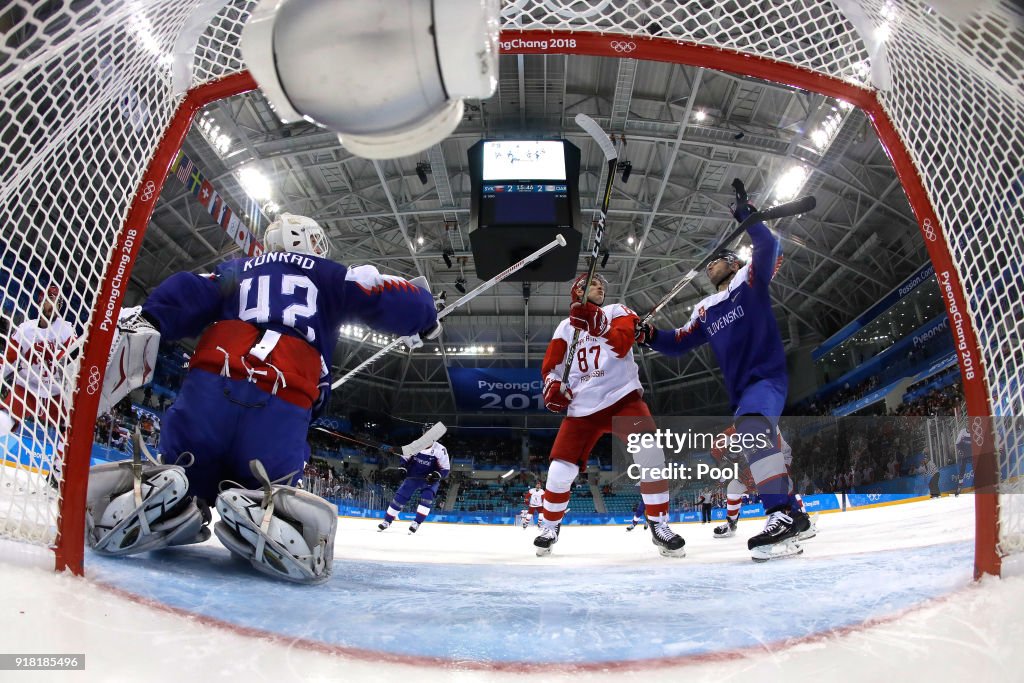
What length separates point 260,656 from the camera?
0.77 m

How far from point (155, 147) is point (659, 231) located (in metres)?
12.6

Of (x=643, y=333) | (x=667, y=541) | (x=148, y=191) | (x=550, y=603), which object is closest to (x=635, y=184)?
(x=643, y=333)

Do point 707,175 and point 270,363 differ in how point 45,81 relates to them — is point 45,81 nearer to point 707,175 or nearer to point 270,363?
point 270,363

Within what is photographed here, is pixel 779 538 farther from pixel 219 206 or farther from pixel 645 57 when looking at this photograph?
pixel 219 206

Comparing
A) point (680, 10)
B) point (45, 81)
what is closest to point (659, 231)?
point (680, 10)

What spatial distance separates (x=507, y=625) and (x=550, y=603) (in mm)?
245

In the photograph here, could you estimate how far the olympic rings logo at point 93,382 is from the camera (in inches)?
47.4

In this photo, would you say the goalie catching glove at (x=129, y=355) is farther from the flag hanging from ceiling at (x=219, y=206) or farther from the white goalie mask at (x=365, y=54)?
the flag hanging from ceiling at (x=219, y=206)

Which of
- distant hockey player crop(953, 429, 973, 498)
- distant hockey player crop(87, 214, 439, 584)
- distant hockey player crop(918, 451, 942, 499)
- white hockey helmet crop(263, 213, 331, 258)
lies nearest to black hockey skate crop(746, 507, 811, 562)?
distant hockey player crop(87, 214, 439, 584)

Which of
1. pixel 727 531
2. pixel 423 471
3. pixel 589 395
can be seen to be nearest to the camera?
pixel 589 395

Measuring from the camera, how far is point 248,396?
1490 millimetres

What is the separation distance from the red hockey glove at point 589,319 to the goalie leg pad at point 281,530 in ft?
5.81

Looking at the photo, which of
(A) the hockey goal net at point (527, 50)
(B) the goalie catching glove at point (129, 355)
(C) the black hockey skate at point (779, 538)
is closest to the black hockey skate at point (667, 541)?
(C) the black hockey skate at point (779, 538)

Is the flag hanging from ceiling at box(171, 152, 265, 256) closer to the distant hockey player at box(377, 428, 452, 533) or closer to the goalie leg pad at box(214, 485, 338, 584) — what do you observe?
the distant hockey player at box(377, 428, 452, 533)
